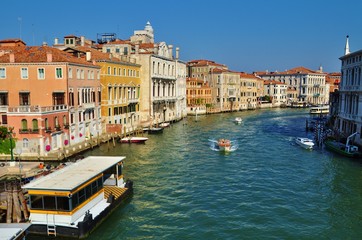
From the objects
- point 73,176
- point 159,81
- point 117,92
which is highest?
point 159,81

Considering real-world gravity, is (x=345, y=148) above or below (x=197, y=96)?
below

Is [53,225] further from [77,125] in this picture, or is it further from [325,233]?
[77,125]

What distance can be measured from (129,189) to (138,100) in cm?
2245

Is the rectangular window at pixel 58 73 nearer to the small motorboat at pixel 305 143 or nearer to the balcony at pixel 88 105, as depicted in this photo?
the balcony at pixel 88 105

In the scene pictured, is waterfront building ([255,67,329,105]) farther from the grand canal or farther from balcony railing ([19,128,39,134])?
balcony railing ([19,128,39,134])

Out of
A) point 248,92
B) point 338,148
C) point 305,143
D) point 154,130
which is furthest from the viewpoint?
point 248,92

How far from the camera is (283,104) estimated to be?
77.2 meters

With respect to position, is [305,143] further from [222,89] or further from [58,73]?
[222,89]

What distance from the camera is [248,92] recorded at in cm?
6975

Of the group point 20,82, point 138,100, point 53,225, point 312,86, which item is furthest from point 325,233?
point 312,86

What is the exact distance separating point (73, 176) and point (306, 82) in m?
78.5

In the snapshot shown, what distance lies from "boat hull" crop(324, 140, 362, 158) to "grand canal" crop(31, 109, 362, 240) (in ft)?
1.66

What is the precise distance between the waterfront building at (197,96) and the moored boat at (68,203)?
4170 centimetres

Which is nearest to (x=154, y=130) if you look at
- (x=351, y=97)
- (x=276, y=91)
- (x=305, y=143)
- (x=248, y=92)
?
(x=305, y=143)
